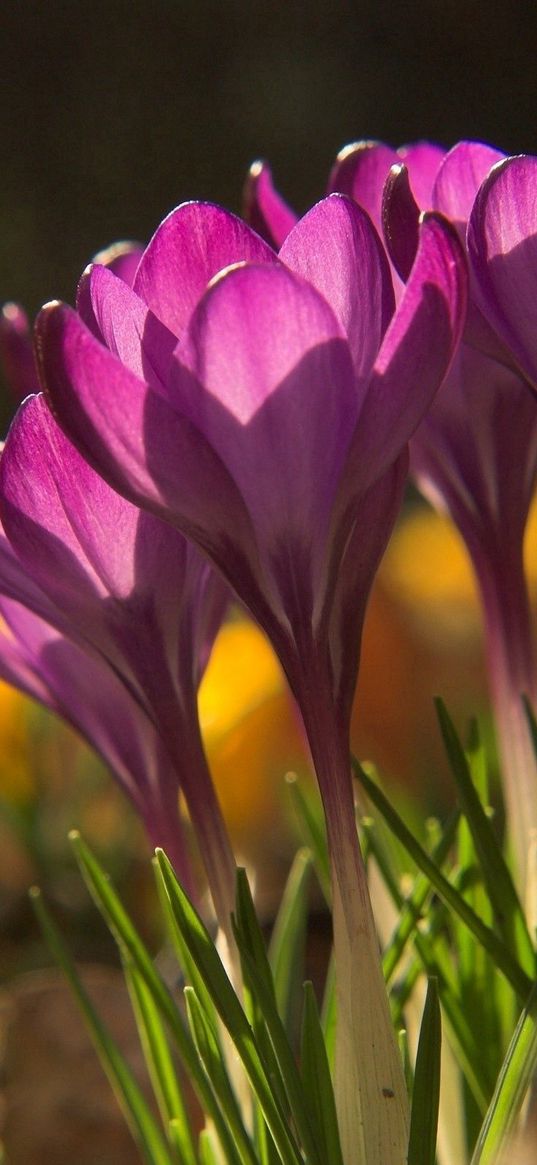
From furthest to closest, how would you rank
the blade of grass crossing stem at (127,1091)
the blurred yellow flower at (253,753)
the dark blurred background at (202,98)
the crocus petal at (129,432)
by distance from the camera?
the dark blurred background at (202,98) < the blurred yellow flower at (253,753) < the blade of grass crossing stem at (127,1091) < the crocus petal at (129,432)

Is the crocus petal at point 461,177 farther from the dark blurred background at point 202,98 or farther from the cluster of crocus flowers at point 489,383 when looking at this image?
the dark blurred background at point 202,98

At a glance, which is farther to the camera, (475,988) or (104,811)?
(104,811)

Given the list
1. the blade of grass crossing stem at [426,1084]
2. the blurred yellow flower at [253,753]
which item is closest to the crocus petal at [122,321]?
the blade of grass crossing stem at [426,1084]

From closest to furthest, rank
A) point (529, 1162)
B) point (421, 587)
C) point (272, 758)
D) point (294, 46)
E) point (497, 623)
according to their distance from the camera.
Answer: point (529, 1162) → point (497, 623) → point (272, 758) → point (421, 587) → point (294, 46)

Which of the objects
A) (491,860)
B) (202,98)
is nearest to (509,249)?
(491,860)

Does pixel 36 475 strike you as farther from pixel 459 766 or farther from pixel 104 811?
pixel 104 811

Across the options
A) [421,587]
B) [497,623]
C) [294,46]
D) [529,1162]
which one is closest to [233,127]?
[294,46]

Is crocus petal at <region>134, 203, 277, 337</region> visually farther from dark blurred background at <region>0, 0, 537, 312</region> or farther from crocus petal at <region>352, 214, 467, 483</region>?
dark blurred background at <region>0, 0, 537, 312</region>

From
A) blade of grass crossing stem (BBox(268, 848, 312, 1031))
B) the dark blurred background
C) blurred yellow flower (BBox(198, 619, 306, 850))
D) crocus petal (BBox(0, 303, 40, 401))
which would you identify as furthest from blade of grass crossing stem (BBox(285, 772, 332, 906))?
the dark blurred background
